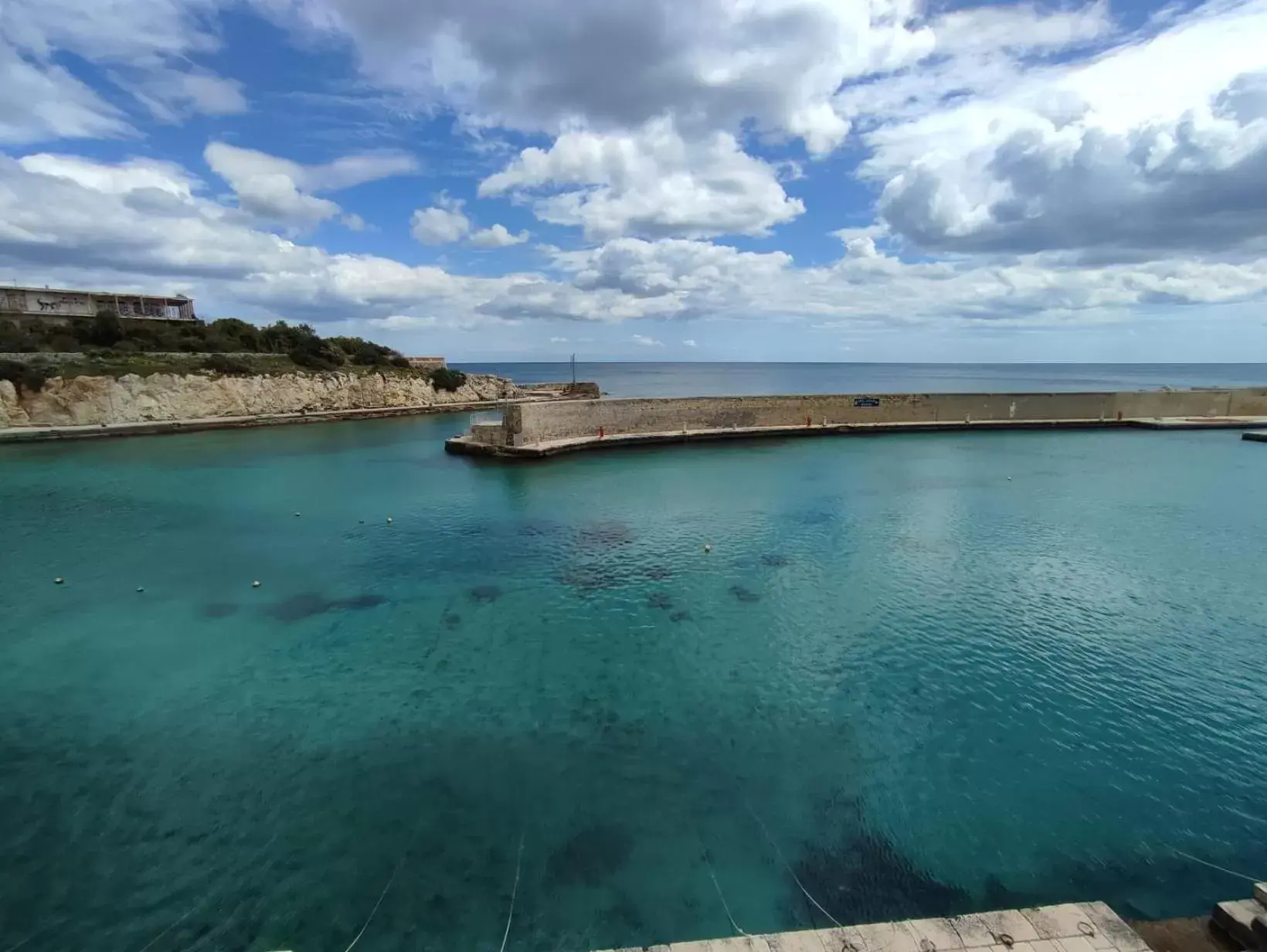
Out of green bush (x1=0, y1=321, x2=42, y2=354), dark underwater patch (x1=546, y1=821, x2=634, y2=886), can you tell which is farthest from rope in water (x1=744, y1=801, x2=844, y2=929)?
green bush (x1=0, y1=321, x2=42, y2=354)

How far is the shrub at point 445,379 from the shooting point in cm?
5231

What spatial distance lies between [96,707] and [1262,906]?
483 inches

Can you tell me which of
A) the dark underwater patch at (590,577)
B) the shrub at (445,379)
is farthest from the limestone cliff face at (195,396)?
the dark underwater patch at (590,577)

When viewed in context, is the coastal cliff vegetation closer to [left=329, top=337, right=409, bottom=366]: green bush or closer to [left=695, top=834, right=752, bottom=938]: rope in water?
[left=329, top=337, right=409, bottom=366]: green bush

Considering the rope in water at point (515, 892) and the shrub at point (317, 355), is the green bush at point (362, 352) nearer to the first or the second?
the shrub at point (317, 355)

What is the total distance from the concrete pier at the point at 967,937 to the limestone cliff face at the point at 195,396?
139ft

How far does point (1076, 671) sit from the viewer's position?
28.6ft

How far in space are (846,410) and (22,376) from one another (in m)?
43.7

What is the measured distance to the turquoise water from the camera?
5.29 metres

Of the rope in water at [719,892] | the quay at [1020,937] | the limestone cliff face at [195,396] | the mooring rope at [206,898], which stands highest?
the limestone cliff face at [195,396]

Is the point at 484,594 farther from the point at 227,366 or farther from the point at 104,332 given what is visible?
the point at 104,332

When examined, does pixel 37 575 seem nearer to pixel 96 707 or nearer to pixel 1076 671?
pixel 96 707

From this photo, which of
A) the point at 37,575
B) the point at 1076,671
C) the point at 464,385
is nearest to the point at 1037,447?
the point at 1076,671

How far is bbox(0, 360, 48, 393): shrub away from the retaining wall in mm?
26735
